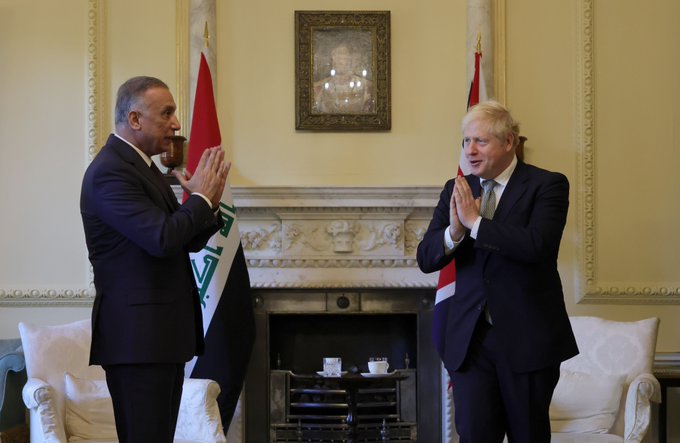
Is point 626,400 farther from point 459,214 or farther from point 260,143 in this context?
point 260,143

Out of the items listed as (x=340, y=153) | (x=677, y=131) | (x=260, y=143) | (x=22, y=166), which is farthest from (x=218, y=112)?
(x=677, y=131)

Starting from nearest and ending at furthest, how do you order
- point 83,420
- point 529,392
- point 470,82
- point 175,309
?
point 175,309, point 529,392, point 83,420, point 470,82

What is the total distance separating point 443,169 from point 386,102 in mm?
470

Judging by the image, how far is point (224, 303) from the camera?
432 centimetres

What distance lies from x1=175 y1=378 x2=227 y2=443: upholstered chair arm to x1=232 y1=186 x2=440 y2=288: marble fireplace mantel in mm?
1116

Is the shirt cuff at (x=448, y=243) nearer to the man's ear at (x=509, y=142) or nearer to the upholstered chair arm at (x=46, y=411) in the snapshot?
the man's ear at (x=509, y=142)

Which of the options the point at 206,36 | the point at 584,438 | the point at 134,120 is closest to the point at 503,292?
the point at 134,120

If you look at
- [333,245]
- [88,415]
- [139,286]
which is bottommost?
[88,415]

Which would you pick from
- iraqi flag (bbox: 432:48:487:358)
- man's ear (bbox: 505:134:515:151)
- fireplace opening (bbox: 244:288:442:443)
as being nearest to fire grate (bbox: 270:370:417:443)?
fireplace opening (bbox: 244:288:442:443)

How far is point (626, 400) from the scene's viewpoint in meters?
3.86

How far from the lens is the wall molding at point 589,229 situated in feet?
15.6

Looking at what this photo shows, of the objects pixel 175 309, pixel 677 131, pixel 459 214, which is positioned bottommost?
A: pixel 175 309

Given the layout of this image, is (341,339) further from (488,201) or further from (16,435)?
(488,201)

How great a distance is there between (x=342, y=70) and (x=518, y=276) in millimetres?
2590
